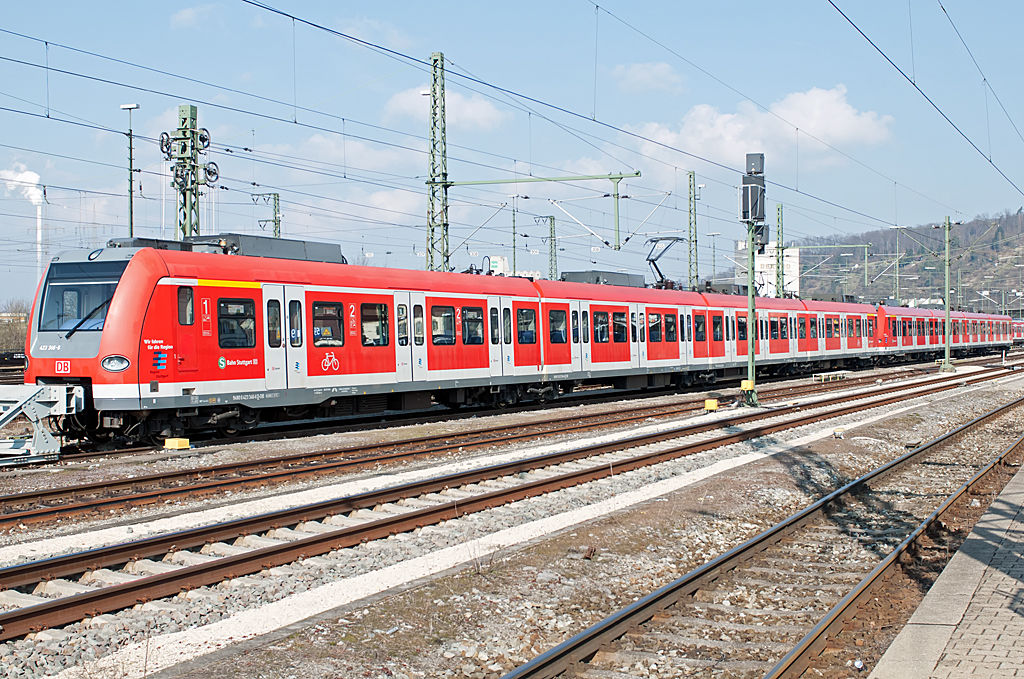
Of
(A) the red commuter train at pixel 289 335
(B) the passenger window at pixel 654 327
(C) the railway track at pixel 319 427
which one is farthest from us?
(B) the passenger window at pixel 654 327

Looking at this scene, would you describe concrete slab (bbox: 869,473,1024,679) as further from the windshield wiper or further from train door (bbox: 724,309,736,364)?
train door (bbox: 724,309,736,364)

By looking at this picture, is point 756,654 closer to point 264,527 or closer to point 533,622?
point 533,622

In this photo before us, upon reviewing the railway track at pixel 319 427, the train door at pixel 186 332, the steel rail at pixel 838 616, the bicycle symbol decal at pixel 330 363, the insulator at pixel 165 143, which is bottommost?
the steel rail at pixel 838 616

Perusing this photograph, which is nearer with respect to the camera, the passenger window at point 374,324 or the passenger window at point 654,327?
the passenger window at point 374,324

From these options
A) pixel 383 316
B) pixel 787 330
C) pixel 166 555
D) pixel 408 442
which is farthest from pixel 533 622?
pixel 787 330

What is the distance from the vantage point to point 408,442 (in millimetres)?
15633

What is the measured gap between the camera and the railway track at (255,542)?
6570 millimetres

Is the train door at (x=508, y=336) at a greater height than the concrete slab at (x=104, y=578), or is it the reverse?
the train door at (x=508, y=336)

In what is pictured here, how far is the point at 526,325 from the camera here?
2300 cm

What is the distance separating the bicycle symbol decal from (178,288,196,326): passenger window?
2.94 m

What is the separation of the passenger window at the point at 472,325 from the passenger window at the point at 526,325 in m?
1.62

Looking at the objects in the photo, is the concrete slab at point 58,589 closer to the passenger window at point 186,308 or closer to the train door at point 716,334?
the passenger window at point 186,308

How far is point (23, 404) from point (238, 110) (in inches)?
387

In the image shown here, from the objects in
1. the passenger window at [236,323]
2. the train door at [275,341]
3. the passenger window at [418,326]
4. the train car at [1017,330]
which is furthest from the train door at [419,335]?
the train car at [1017,330]
